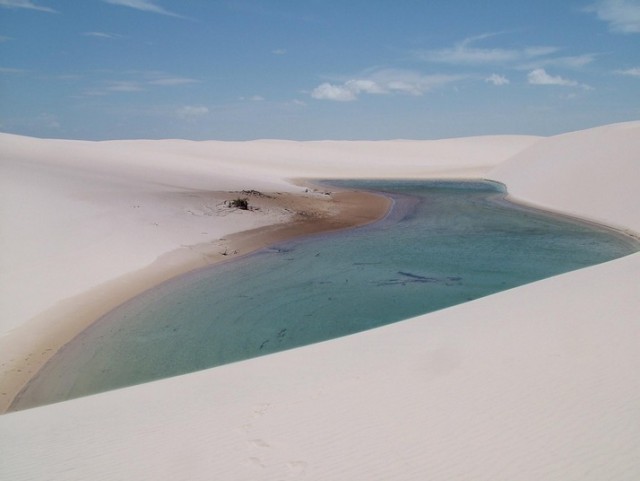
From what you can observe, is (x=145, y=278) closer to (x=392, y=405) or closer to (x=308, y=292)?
(x=308, y=292)

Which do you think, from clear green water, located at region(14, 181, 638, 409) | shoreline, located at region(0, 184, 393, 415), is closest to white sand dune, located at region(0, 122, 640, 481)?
shoreline, located at region(0, 184, 393, 415)

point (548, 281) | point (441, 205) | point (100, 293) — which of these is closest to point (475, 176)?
point (441, 205)

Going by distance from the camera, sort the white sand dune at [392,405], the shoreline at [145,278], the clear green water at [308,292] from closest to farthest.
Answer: the white sand dune at [392,405] → the shoreline at [145,278] → the clear green water at [308,292]

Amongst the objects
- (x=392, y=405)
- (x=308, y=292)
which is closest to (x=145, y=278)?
(x=308, y=292)

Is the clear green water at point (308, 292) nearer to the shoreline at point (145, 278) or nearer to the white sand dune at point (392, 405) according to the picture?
the shoreline at point (145, 278)

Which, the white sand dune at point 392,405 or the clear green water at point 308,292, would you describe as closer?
the white sand dune at point 392,405

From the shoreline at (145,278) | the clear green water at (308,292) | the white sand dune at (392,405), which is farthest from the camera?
the clear green water at (308,292)

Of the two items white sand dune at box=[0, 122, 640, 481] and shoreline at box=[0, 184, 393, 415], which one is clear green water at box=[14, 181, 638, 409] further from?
white sand dune at box=[0, 122, 640, 481]

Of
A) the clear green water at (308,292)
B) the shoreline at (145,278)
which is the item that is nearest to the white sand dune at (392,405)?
the shoreline at (145,278)
